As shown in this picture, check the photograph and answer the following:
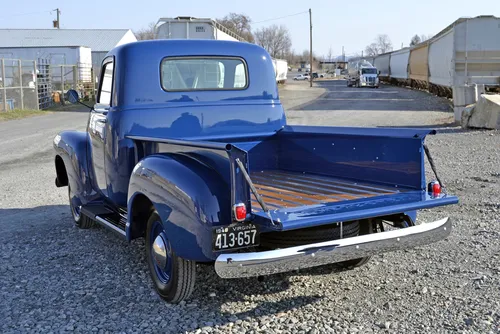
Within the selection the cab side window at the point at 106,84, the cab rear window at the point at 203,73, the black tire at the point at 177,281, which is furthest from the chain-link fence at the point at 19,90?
the black tire at the point at 177,281

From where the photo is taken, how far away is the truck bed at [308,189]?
429cm

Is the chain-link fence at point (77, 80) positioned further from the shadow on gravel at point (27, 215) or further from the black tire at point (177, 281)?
the black tire at point (177, 281)

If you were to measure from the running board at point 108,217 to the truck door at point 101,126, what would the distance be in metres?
0.18

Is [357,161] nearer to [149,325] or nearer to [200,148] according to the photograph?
[200,148]

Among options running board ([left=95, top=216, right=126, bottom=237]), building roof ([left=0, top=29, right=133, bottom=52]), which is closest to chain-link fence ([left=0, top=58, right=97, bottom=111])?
running board ([left=95, top=216, right=126, bottom=237])

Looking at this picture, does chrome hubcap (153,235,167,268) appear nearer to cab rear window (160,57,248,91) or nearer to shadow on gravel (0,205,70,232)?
cab rear window (160,57,248,91)

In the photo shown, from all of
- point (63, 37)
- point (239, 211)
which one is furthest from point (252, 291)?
point (63, 37)

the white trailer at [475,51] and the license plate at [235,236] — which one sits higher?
the white trailer at [475,51]

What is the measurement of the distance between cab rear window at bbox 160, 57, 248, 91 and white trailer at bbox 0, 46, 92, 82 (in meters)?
34.7

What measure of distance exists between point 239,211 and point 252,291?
3.91 feet

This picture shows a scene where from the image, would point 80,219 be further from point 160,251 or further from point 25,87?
point 25,87

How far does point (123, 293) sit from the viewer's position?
15.1ft

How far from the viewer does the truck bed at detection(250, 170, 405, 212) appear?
4.29 m

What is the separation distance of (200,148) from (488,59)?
21951mm
